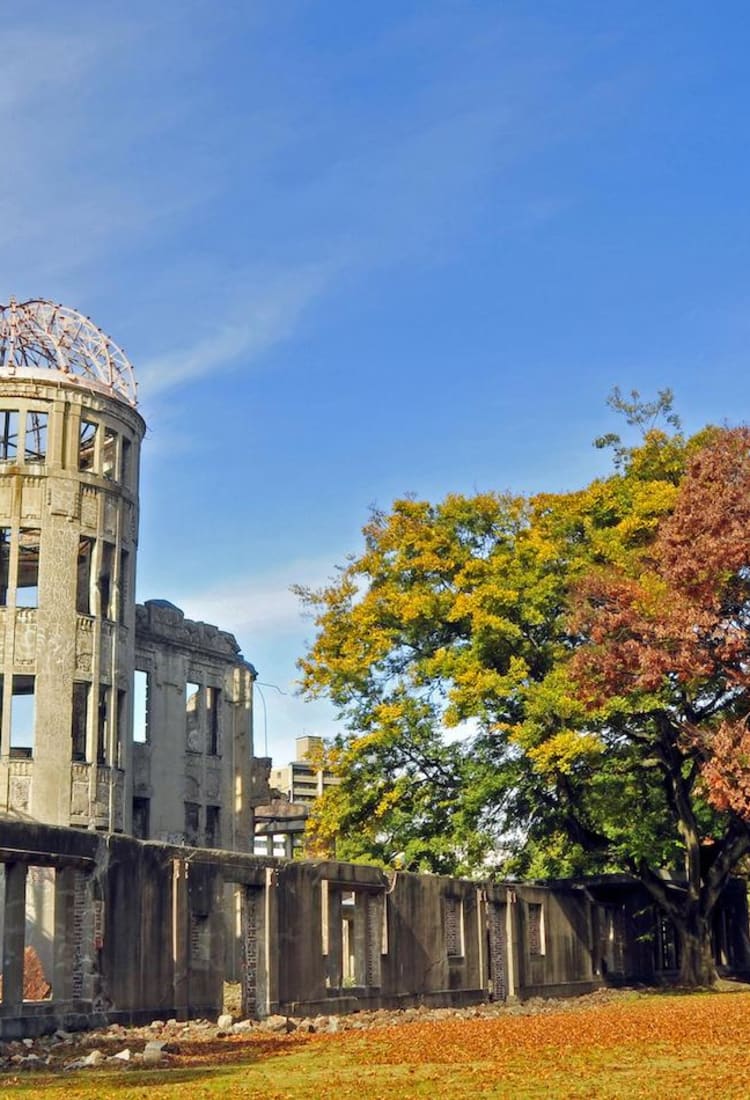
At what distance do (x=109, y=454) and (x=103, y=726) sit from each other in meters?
7.95

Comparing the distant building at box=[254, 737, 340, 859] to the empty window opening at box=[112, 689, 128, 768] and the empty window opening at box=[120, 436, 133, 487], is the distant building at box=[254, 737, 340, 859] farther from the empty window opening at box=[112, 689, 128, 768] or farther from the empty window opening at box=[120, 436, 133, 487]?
the empty window opening at box=[120, 436, 133, 487]

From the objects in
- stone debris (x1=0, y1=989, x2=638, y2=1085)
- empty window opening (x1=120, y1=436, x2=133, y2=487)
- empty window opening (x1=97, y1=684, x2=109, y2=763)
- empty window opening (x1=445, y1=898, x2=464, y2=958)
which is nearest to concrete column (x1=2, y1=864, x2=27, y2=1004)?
stone debris (x1=0, y1=989, x2=638, y2=1085)

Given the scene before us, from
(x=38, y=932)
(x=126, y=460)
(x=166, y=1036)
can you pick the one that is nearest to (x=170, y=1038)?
(x=166, y=1036)

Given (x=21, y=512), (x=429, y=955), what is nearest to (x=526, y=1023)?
(x=429, y=955)

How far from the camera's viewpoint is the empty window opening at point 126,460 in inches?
1602

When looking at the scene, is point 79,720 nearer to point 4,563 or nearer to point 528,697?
point 4,563

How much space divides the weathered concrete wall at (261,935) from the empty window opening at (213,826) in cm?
1063

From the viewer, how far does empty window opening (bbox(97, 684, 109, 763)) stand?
38094 millimetres

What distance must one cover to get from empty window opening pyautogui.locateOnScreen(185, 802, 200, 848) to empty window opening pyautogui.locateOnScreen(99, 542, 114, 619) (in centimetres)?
822

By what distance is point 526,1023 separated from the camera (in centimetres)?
2489

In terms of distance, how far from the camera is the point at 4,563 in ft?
131

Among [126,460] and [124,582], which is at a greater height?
[126,460]

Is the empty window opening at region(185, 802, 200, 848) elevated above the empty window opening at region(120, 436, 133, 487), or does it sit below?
below

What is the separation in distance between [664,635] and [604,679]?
195 cm
